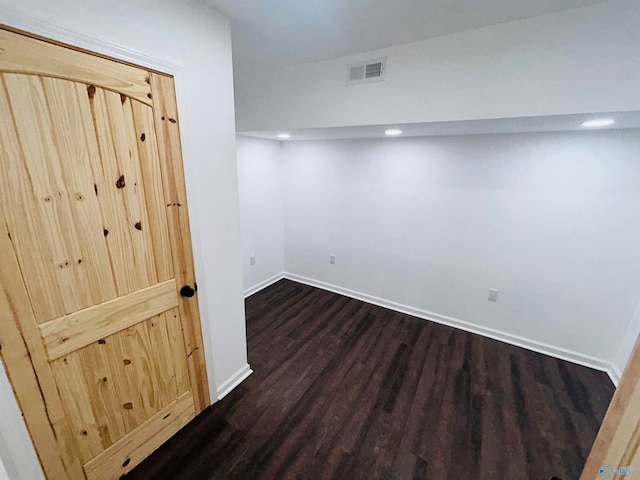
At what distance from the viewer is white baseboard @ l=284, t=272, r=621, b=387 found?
233cm

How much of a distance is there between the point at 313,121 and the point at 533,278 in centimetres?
253

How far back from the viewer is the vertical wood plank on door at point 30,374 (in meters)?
0.98

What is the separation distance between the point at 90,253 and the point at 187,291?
54 cm

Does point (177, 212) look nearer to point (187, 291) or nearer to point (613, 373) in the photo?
point (187, 291)

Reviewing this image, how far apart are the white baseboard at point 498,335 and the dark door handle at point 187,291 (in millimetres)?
2341

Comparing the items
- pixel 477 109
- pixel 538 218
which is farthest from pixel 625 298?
pixel 477 109

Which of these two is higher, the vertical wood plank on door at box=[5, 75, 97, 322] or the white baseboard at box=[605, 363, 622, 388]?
the vertical wood plank on door at box=[5, 75, 97, 322]

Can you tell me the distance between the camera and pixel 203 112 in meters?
1.51

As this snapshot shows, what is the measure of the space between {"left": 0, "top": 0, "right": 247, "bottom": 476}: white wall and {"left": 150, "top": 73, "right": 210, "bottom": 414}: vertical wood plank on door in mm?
44

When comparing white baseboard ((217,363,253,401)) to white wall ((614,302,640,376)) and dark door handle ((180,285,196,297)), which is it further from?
white wall ((614,302,640,376))

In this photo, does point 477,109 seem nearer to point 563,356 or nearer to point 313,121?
point 313,121

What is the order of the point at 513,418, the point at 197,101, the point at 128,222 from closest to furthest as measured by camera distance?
the point at 128,222
the point at 197,101
the point at 513,418

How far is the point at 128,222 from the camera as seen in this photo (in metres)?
1.30

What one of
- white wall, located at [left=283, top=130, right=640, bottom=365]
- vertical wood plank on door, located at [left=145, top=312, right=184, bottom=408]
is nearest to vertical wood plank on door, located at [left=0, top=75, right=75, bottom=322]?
vertical wood plank on door, located at [left=145, top=312, right=184, bottom=408]
